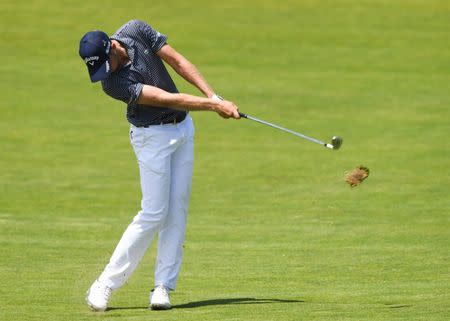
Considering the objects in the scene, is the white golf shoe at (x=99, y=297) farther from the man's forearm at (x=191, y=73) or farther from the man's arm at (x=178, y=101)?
the man's forearm at (x=191, y=73)

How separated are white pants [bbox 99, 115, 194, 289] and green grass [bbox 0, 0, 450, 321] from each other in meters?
0.35

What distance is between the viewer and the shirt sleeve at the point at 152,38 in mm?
9086

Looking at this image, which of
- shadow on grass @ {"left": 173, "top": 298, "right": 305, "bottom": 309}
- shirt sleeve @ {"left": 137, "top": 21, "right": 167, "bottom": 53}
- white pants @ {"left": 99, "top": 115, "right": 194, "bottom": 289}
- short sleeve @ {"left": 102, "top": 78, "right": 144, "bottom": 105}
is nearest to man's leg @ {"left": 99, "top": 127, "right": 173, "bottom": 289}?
white pants @ {"left": 99, "top": 115, "right": 194, "bottom": 289}

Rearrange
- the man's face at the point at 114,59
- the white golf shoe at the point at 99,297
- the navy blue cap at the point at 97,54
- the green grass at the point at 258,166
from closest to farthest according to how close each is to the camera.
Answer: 1. the navy blue cap at the point at 97,54
2. the man's face at the point at 114,59
3. the white golf shoe at the point at 99,297
4. the green grass at the point at 258,166

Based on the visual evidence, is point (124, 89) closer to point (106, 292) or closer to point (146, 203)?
point (146, 203)

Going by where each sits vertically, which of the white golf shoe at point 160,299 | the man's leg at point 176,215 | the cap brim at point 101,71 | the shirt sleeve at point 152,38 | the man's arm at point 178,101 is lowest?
the white golf shoe at point 160,299

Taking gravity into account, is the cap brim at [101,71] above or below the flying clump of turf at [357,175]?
above

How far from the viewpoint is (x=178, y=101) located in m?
8.71

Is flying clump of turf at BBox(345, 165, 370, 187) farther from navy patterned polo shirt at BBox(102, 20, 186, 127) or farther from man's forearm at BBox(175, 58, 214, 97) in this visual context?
navy patterned polo shirt at BBox(102, 20, 186, 127)

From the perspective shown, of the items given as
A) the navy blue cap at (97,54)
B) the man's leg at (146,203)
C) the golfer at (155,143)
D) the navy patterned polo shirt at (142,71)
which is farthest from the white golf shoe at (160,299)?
the navy blue cap at (97,54)

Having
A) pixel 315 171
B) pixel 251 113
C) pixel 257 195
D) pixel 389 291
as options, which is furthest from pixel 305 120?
pixel 389 291

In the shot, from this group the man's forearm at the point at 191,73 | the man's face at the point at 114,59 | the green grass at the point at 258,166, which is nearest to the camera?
the man's face at the point at 114,59

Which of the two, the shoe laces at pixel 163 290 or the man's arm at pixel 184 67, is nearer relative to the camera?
the shoe laces at pixel 163 290

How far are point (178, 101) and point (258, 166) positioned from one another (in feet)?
31.8
